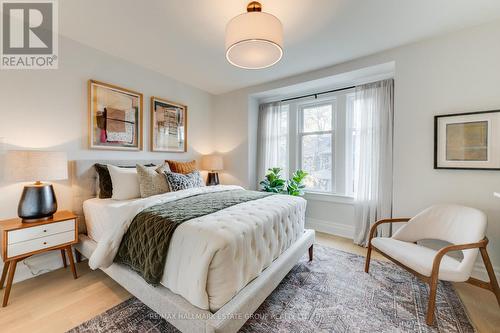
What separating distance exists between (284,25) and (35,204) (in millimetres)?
2951

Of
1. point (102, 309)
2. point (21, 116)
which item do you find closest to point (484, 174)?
point (102, 309)

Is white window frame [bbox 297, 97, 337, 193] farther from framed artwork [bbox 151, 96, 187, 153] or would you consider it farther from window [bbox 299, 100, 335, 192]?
framed artwork [bbox 151, 96, 187, 153]

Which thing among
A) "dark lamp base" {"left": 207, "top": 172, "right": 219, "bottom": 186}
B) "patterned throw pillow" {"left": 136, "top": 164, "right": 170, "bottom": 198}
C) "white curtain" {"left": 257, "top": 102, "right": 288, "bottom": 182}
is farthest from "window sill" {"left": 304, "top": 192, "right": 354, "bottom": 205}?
"patterned throw pillow" {"left": 136, "top": 164, "right": 170, "bottom": 198}

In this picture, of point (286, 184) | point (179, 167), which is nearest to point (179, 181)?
point (179, 167)

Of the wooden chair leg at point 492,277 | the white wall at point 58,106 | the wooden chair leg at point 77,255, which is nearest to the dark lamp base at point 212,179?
the white wall at point 58,106

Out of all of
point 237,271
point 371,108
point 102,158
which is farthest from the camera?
point 371,108

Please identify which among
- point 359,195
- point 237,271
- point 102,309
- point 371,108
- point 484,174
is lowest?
point 102,309

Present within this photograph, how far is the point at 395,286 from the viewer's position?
79.5 inches

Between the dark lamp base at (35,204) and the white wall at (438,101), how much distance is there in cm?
372

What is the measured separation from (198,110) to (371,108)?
117 inches

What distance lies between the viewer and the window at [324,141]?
3.37m

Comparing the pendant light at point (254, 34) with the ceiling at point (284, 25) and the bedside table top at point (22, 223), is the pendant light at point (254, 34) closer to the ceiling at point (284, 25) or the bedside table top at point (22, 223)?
the ceiling at point (284, 25)

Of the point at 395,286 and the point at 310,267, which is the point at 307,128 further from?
the point at 395,286

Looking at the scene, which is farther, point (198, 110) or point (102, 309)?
point (198, 110)
